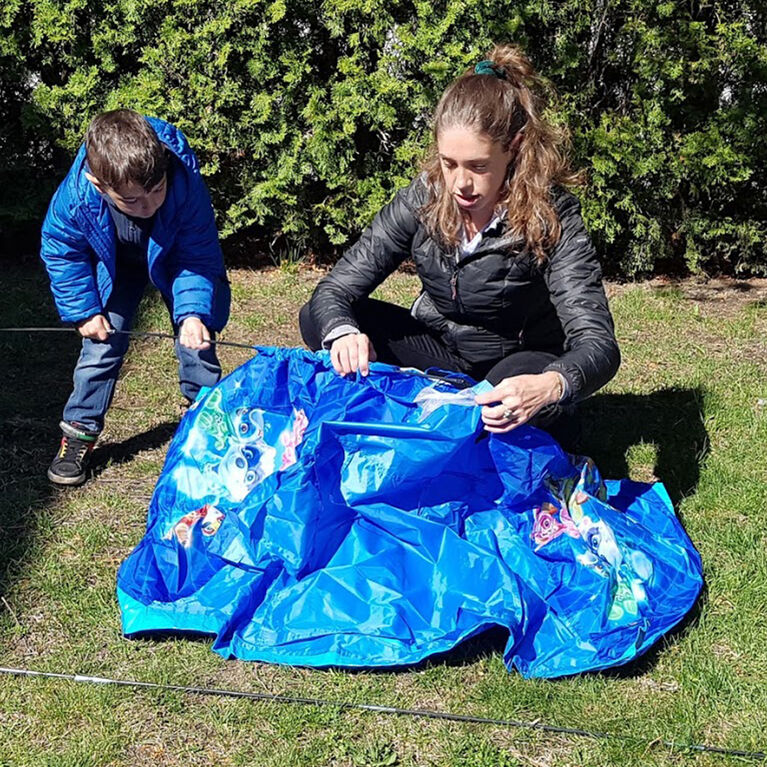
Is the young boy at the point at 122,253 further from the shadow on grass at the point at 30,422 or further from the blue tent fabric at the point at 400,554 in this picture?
the blue tent fabric at the point at 400,554

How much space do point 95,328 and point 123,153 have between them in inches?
24.7

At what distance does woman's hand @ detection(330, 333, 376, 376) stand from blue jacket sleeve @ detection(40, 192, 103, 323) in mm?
918

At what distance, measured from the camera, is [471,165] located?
256 cm

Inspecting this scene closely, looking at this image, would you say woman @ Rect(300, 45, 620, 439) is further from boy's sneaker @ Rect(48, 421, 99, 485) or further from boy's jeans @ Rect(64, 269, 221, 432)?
boy's sneaker @ Rect(48, 421, 99, 485)

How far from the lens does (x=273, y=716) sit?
2.26m

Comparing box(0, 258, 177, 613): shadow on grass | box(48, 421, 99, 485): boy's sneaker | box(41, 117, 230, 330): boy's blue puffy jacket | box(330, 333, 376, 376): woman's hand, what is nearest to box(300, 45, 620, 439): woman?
box(330, 333, 376, 376): woman's hand

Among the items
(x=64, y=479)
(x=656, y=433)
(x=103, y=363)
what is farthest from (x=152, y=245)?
(x=656, y=433)

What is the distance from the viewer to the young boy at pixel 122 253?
2.85 metres

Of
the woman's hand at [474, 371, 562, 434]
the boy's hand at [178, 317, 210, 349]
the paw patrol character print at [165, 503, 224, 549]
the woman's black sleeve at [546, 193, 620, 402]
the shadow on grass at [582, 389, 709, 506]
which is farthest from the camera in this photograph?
the shadow on grass at [582, 389, 709, 506]

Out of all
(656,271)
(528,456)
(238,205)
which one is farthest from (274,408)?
(656,271)

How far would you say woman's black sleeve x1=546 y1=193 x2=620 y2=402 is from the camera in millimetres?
2494

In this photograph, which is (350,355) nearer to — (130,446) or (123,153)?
(123,153)

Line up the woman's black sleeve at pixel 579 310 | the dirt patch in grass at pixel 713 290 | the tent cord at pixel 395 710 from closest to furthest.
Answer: the tent cord at pixel 395 710 < the woman's black sleeve at pixel 579 310 < the dirt patch in grass at pixel 713 290

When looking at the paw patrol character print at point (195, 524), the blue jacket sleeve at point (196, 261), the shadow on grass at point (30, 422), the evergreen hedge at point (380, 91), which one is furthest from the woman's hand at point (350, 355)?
the evergreen hedge at point (380, 91)
